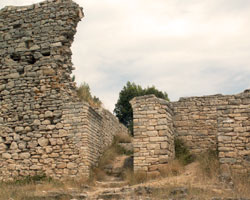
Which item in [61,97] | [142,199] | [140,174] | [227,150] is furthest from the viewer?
[61,97]

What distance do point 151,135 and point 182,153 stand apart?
5.02 feet

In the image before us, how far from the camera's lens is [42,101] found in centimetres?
1355

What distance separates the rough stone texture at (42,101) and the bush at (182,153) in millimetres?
2791

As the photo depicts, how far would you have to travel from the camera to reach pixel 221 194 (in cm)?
945

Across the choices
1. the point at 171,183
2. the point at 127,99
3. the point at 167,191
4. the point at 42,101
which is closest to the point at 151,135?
the point at 171,183

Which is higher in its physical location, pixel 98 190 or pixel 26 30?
pixel 26 30

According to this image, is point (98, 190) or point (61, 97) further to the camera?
point (61, 97)

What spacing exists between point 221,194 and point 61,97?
637 cm

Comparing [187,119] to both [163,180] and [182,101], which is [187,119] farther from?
[163,180]

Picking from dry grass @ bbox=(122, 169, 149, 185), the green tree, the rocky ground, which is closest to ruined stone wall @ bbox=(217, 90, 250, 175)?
the rocky ground

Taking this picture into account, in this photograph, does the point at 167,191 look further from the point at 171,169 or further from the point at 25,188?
the point at 25,188

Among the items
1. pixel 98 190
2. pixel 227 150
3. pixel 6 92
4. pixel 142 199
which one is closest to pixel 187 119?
pixel 227 150

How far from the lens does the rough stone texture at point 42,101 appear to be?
42.5 feet

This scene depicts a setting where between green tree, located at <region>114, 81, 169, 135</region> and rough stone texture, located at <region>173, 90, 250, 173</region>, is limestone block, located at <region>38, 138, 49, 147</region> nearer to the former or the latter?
rough stone texture, located at <region>173, 90, 250, 173</region>
